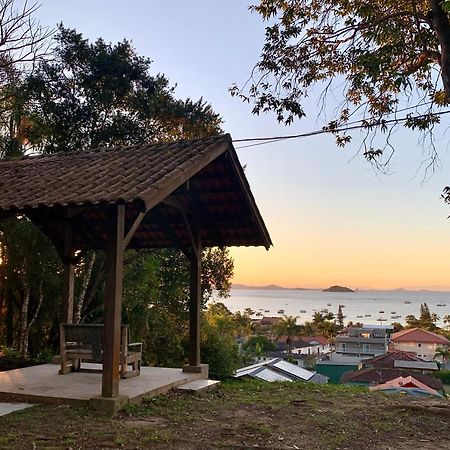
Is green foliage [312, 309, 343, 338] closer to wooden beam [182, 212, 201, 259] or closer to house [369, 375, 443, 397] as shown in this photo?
house [369, 375, 443, 397]

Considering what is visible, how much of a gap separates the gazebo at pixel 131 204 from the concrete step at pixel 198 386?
44cm

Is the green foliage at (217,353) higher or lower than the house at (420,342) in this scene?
higher

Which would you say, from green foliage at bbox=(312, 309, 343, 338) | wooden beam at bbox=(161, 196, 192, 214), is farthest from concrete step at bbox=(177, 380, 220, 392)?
green foliage at bbox=(312, 309, 343, 338)

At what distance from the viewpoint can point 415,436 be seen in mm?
4539

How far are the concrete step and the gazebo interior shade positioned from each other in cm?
217

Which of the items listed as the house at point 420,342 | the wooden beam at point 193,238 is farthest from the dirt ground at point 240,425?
the house at point 420,342

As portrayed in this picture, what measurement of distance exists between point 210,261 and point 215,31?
8.60 m

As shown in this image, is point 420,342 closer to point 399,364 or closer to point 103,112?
point 399,364

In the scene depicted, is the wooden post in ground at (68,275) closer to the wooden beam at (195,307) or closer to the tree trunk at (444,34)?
the wooden beam at (195,307)

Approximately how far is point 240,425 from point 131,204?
2.48m

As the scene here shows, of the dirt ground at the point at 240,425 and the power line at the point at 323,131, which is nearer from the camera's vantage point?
the dirt ground at the point at 240,425

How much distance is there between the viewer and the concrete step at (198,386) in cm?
652

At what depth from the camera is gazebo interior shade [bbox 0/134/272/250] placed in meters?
5.20

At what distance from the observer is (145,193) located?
16.1 ft
